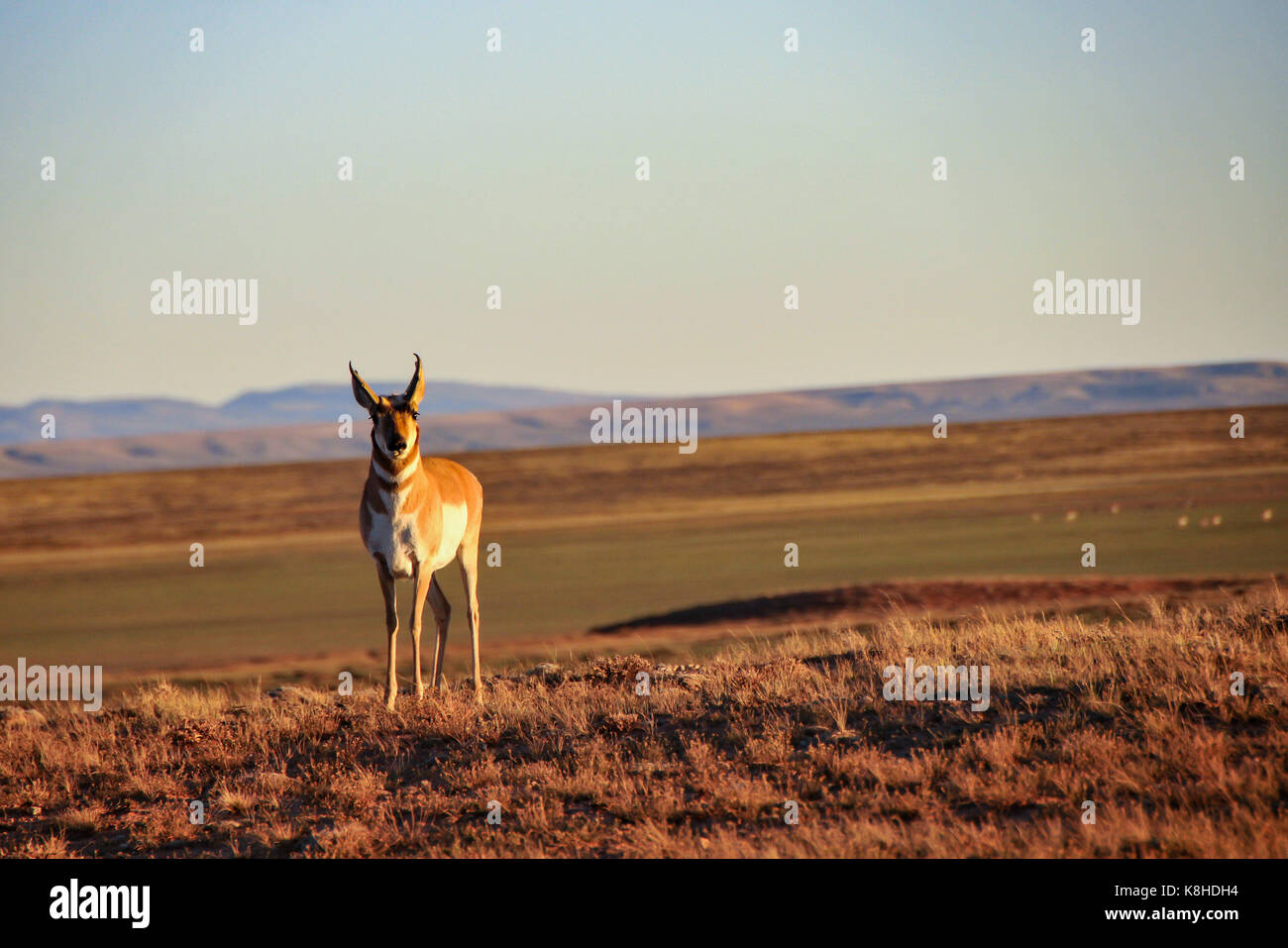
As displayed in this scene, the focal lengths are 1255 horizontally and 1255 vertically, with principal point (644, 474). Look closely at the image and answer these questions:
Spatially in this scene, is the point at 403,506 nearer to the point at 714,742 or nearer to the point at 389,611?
the point at 389,611

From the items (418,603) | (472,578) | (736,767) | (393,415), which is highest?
(393,415)

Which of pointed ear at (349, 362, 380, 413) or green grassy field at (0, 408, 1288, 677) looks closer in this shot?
pointed ear at (349, 362, 380, 413)

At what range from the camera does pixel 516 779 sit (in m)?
9.58

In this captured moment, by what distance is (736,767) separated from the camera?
941 centimetres

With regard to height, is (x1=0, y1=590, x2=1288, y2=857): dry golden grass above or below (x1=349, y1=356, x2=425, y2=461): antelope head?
below

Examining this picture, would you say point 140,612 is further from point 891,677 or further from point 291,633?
point 891,677

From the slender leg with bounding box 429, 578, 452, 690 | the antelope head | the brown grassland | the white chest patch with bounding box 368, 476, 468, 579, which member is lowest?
the brown grassland

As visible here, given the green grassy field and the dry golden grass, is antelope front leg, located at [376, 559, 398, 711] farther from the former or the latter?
the green grassy field

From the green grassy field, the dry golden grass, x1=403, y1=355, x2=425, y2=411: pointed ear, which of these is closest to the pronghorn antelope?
x1=403, y1=355, x2=425, y2=411: pointed ear

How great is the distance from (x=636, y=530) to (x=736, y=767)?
51.4 m

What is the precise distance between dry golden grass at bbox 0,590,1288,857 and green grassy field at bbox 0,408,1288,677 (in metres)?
16.4

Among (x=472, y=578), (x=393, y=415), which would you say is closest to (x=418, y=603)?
(x=472, y=578)

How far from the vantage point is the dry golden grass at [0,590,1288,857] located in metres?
7.91
